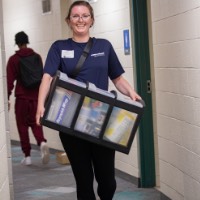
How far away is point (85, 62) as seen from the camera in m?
3.51

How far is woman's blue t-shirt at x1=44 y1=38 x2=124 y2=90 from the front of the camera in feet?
11.5

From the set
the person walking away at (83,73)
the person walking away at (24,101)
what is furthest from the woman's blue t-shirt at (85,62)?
the person walking away at (24,101)

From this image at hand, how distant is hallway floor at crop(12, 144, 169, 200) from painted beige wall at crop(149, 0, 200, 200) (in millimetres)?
407

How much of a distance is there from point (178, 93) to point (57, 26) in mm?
3640

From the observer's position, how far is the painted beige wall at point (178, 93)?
12.7 ft

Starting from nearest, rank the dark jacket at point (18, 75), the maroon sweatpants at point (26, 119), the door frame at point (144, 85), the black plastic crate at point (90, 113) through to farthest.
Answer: the black plastic crate at point (90, 113) < the door frame at point (144, 85) < the dark jacket at point (18, 75) < the maroon sweatpants at point (26, 119)

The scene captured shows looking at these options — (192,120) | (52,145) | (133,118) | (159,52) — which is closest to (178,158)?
(192,120)

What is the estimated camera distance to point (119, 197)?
506 centimetres

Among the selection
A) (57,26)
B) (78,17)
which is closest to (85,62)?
(78,17)

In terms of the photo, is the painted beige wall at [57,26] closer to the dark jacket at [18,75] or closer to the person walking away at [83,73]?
Answer: the dark jacket at [18,75]

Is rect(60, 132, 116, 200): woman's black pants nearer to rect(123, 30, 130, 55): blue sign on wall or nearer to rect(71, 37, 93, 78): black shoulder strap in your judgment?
rect(71, 37, 93, 78): black shoulder strap

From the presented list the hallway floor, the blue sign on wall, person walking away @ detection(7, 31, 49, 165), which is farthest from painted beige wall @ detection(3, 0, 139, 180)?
person walking away @ detection(7, 31, 49, 165)

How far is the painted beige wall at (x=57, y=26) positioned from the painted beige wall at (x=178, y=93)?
0.90 m

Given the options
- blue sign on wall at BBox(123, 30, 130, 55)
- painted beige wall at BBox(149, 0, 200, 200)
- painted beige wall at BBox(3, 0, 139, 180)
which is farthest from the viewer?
painted beige wall at BBox(3, 0, 139, 180)
